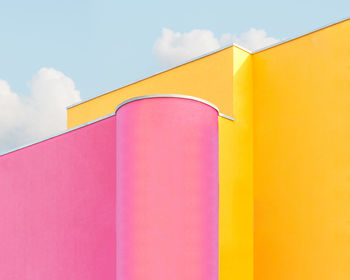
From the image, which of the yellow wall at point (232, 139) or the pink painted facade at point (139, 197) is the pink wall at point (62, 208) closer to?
the pink painted facade at point (139, 197)

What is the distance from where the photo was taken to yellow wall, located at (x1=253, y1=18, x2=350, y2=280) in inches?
320

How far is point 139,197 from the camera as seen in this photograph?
261 inches

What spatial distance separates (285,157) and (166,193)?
10.2 feet

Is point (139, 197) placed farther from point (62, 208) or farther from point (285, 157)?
point (285, 157)

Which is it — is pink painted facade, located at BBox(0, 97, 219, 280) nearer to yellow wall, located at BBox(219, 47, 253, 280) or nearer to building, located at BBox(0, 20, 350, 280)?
building, located at BBox(0, 20, 350, 280)

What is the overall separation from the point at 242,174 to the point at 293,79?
79.0 inches

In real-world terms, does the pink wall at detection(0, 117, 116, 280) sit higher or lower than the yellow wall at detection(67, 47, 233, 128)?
lower

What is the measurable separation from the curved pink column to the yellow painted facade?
1.42 m

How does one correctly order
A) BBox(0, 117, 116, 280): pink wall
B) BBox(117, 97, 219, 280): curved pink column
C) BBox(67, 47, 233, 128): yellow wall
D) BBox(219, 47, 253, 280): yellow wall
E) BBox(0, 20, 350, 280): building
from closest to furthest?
1. BBox(117, 97, 219, 280): curved pink column
2. BBox(0, 20, 350, 280): building
3. BBox(0, 117, 116, 280): pink wall
4. BBox(219, 47, 253, 280): yellow wall
5. BBox(67, 47, 233, 128): yellow wall

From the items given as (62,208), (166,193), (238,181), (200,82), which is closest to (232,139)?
(238,181)

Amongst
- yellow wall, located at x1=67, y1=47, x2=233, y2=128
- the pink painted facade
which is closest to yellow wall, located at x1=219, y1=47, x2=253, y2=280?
yellow wall, located at x1=67, y1=47, x2=233, y2=128

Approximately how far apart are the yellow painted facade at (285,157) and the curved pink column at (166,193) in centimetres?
142

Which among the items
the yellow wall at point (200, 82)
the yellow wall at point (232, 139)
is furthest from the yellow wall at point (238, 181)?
the yellow wall at point (200, 82)

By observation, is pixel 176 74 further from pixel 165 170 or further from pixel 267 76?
pixel 165 170
